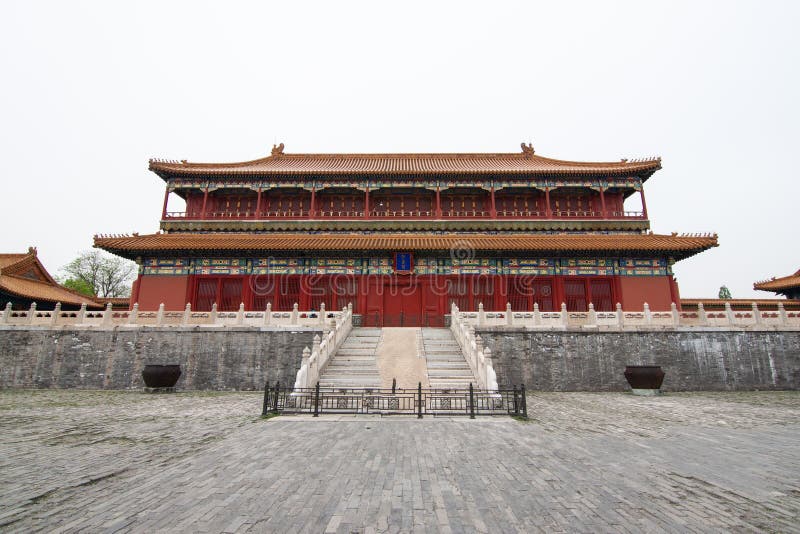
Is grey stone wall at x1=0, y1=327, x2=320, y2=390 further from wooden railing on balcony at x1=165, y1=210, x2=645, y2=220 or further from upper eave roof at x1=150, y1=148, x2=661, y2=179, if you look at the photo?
upper eave roof at x1=150, y1=148, x2=661, y2=179

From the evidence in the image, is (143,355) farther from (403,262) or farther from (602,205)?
(602,205)

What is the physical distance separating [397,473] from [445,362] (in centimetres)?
930

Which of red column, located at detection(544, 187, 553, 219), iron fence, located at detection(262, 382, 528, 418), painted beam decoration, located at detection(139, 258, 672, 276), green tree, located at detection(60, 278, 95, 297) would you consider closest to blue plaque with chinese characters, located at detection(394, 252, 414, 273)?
painted beam decoration, located at detection(139, 258, 672, 276)

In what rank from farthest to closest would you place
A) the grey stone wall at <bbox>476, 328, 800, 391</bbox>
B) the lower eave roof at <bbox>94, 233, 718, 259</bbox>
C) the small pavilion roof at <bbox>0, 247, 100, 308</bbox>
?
the small pavilion roof at <bbox>0, 247, 100, 308</bbox>
the lower eave roof at <bbox>94, 233, 718, 259</bbox>
the grey stone wall at <bbox>476, 328, 800, 391</bbox>

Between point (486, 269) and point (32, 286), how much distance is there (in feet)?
99.2

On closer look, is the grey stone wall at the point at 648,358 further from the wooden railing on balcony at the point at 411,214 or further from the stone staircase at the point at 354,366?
the wooden railing on balcony at the point at 411,214

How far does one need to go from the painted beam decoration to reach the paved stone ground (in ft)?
40.7

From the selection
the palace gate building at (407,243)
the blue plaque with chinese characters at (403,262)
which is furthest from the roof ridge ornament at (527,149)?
the blue plaque with chinese characters at (403,262)

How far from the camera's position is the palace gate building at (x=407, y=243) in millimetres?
21984

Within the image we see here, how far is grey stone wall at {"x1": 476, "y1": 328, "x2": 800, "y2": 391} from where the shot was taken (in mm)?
16375

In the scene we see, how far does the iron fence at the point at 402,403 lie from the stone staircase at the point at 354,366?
823 mm

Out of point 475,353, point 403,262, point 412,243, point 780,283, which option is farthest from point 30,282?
point 780,283

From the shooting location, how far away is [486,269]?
22672mm

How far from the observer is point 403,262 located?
73.8ft
